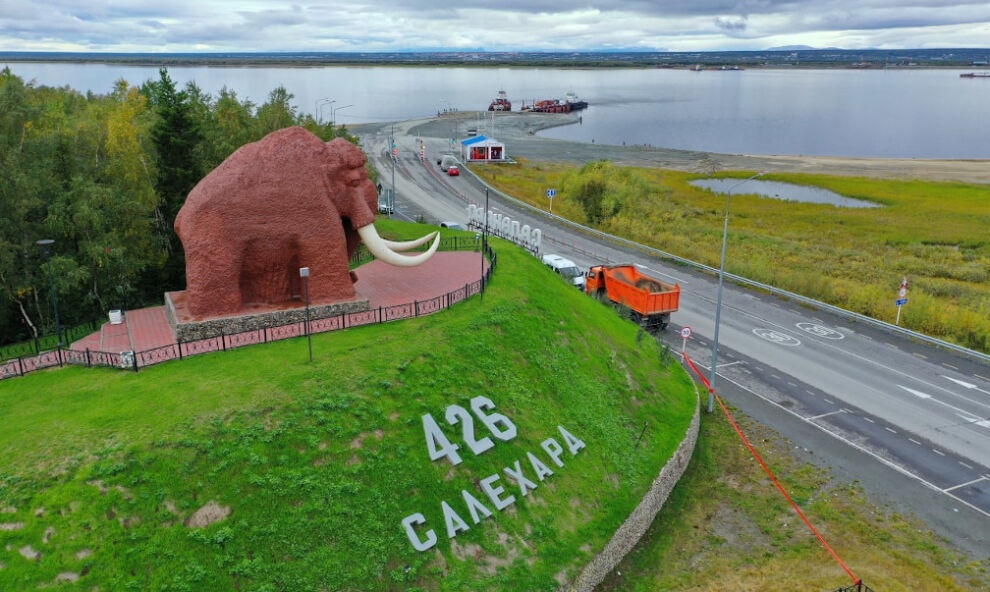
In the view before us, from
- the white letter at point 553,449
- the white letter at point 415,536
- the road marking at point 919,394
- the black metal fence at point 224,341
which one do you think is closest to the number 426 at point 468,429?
the white letter at point 553,449

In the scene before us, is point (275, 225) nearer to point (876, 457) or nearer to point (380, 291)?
point (380, 291)

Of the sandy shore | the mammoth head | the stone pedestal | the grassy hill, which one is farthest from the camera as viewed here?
the sandy shore

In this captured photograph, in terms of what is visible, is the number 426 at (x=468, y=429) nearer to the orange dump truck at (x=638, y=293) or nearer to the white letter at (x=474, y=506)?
the white letter at (x=474, y=506)

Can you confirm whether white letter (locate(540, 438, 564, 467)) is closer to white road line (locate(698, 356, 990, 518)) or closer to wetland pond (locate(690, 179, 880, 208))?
white road line (locate(698, 356, 990, 518))

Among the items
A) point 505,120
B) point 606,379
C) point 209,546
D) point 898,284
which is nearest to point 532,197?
point 898,284

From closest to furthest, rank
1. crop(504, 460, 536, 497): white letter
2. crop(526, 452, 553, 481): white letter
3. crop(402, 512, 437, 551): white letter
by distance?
crop(402, 512, 437, 551): white letter → crop(504, 460, 536, 497): white letter → crop(526, 452, 553, 481): white letter

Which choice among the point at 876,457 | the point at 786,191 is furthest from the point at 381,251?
the point at 786,191

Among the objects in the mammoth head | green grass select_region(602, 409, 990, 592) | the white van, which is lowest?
green grass select_region(602, 409, 990, 592)

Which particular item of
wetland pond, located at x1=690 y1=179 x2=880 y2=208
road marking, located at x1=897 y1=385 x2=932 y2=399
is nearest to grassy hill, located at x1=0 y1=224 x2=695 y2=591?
road marking, located at x1=897 y1=385 x2=932 y2=399
